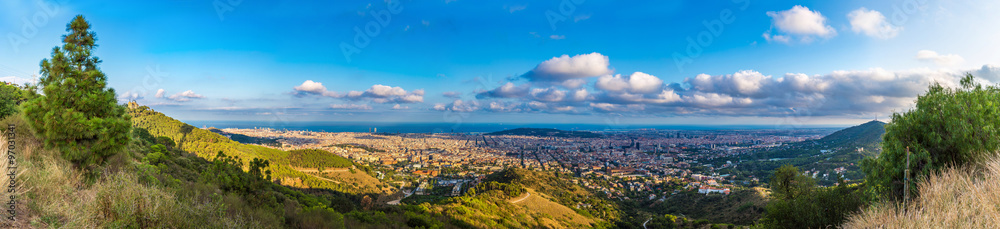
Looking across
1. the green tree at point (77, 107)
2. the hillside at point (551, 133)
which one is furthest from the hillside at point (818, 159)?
the hillside at point (551, 133)

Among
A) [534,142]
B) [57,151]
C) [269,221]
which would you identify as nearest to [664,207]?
[269,221]

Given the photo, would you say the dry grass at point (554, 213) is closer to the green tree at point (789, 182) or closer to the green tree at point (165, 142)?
the green tree at point (789, 182)

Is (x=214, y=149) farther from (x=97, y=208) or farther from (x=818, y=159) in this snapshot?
(x=818, y=159)

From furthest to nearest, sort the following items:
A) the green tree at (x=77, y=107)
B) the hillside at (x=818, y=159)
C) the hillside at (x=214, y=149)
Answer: the hillside at (x=214, y=149) → the hillside at (x=818, y=159) → the green tree at (x=77, y=107)

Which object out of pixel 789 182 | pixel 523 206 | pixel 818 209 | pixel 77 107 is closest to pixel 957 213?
pixel 818 209

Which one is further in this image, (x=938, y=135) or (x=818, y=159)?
(x=818, y=159)

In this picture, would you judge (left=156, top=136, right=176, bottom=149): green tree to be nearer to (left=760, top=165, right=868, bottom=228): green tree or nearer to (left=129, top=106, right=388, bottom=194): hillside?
(left=129, top=106, right=388, bottom=194): hillside

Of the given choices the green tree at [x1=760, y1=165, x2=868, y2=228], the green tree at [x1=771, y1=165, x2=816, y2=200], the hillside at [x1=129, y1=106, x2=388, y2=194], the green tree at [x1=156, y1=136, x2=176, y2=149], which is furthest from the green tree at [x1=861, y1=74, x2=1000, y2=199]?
the hillside at [x1=129, y1=106, x2=388, y2=194]
